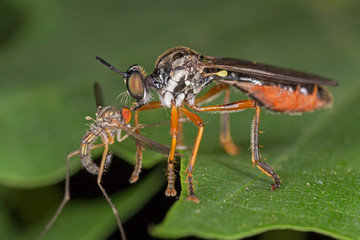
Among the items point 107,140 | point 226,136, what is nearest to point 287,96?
point 226,136

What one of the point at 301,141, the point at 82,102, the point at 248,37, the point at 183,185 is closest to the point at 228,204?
the point at 183,185

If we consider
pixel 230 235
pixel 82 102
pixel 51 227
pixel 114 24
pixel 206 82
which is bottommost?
pixel 51 227

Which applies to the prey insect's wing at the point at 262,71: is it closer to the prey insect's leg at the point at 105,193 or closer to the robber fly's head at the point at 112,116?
the robber fly's head at the point at 112,116

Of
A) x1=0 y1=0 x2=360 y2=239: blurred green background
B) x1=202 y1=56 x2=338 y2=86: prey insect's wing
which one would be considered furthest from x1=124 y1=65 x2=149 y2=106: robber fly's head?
x1=202 y1=56 x2=338 y2=86: prey insect's wing

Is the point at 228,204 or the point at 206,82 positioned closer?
the point at 228,204

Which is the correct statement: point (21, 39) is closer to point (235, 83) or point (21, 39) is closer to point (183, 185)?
point (235, 83)

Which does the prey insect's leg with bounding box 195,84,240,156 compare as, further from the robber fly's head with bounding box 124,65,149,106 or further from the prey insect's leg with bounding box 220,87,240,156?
the robber fly's head with bounding box 124,65,149,106
